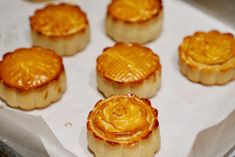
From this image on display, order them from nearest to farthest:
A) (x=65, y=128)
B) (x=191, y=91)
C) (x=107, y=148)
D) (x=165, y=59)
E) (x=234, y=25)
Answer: (x=107, y=148), (x=65, y=128), (x=191, y=91), (x=165, y=59), (x=234, y=25)

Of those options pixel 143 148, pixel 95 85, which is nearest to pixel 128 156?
pixel 143 148

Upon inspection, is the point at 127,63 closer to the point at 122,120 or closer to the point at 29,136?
the point at 122,120

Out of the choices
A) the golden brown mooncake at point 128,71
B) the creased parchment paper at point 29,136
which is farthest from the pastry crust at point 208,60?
the creased parchment paper at point 29,136

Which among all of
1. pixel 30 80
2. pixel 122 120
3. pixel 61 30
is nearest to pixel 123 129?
pixel 122 120

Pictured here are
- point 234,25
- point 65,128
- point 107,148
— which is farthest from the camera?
point 234,25

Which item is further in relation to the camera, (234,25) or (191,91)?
(234,25)

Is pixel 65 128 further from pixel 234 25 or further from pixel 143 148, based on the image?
pixel 234 25
